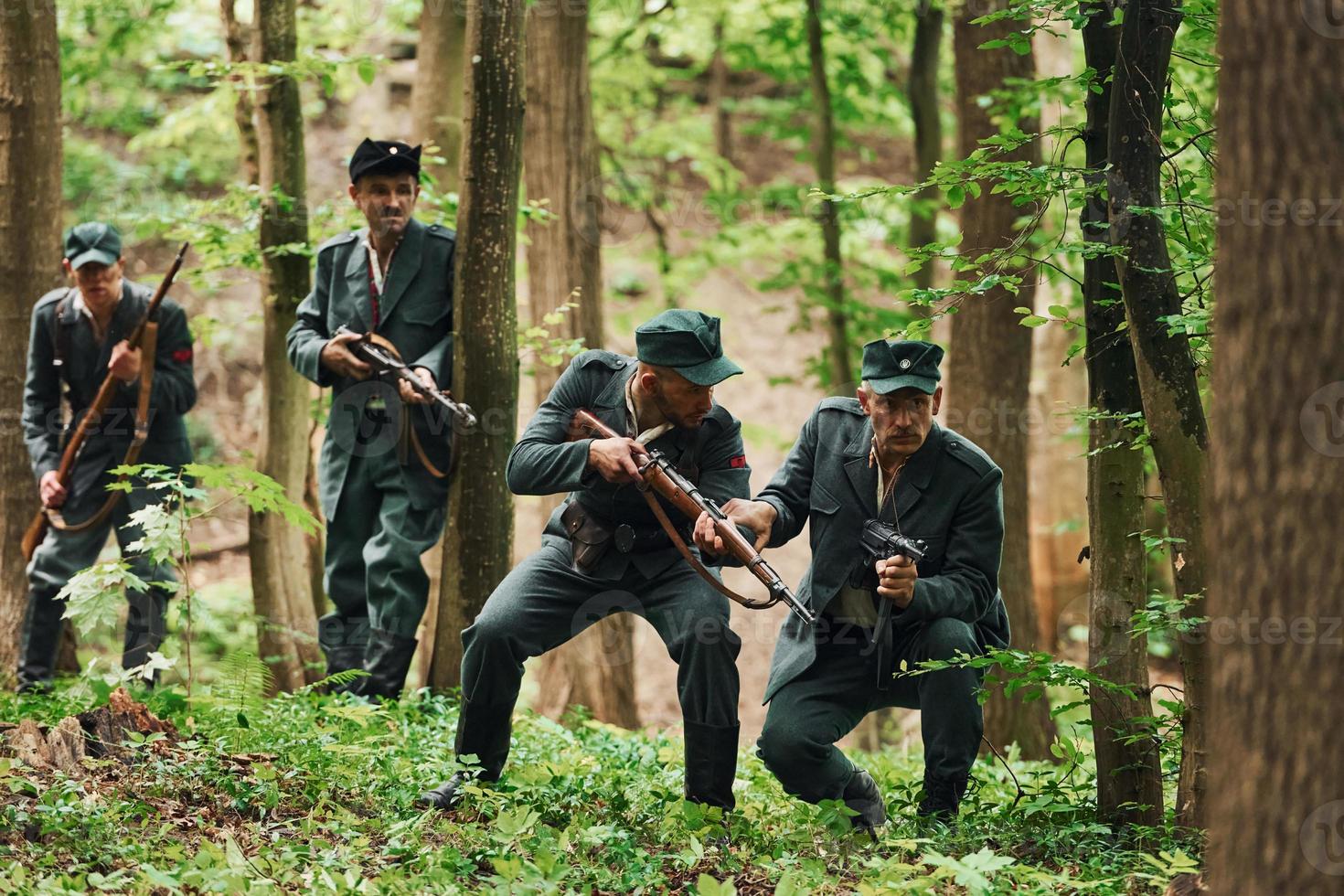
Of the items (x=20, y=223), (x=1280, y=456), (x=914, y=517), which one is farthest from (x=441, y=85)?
(x=1280, y=456)

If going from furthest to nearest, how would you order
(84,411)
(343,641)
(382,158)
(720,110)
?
(720,110) → (84,411) → (343,641) → (382,158)

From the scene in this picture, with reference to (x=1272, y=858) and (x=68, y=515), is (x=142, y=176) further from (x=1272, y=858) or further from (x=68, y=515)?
(x=1272, y=858)

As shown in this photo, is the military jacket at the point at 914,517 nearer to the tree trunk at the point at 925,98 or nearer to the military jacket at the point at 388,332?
the military jacket at the point at 388,332

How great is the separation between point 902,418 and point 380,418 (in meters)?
3.05

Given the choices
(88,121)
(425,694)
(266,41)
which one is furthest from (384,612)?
(88,121)

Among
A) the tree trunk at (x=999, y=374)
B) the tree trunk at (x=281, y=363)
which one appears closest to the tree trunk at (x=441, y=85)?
the tree trunk at (x=281, y=363)

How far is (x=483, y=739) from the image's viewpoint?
541 centimetres

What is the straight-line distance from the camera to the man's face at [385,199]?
7.26 meters

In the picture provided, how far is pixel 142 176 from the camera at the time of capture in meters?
20.4

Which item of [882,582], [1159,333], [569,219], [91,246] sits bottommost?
[882,582]

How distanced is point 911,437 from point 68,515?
4948 millimetres

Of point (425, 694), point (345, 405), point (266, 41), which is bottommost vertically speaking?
point (425, 694)

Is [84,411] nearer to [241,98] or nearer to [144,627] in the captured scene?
[144,627]

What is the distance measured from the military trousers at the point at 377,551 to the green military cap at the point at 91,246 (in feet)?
6.13
